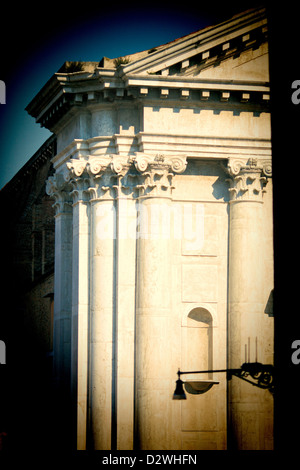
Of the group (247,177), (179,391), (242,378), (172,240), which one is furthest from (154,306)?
(247,177)

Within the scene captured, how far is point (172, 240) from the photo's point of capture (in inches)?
985

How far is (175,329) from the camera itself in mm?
24734

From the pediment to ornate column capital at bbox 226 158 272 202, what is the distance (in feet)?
8.52

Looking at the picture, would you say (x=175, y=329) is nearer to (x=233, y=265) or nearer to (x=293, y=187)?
(x=233, y=265)

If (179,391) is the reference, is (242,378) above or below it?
above

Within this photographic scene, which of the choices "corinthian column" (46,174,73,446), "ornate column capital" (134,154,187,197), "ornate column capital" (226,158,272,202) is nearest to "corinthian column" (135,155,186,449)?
"ornate column capital" (134,154,187,197)

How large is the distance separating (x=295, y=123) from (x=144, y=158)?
61.4ft

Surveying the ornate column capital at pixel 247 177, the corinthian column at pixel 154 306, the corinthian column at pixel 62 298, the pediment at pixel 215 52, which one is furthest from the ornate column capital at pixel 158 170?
the corinthian column at pixel 62 298

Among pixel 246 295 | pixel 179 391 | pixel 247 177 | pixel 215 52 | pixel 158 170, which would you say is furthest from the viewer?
pixel 247 177

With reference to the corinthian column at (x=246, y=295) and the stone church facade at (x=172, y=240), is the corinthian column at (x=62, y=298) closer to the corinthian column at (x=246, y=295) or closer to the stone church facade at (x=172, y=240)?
the stone church facade at (x=172, y=240)

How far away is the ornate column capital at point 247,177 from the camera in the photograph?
A: 25.2 meters

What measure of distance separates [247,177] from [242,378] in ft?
20.2

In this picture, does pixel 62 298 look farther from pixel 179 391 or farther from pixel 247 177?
pixel 247 177
